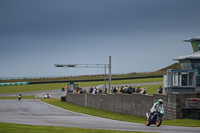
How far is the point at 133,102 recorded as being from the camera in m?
35.9

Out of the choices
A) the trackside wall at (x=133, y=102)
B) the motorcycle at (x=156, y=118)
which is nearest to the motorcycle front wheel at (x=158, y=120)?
the motorcycle at (x=156, y=118)

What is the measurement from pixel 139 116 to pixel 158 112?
524 inches

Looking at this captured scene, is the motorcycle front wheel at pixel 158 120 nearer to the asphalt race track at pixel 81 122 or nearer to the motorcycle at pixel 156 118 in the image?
the motorcycle at pixel 156 118

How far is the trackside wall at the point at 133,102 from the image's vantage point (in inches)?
1047

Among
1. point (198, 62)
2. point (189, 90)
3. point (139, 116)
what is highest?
point (198, 62)

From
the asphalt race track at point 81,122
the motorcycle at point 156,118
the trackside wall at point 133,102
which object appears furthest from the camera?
the trackside wall at point 133,102

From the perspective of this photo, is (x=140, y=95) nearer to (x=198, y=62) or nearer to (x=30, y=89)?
(x=198, y=62)

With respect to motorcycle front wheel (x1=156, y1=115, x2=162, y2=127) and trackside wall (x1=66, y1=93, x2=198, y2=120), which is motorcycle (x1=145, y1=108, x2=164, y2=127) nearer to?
motorcycle front wheel (x1=156, y1=115, x2=162, y2=127)

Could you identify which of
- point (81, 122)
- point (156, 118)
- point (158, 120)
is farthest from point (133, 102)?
point (158, 120)

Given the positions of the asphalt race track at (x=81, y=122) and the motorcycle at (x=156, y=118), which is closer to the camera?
the asphalt race track at (x=81, y=122)

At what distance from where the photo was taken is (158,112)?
832 inches

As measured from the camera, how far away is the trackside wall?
87.2 ft

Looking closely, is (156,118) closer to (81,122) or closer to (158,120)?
(158,120)

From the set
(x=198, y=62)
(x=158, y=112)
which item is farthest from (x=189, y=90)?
(x=158, y=112)
